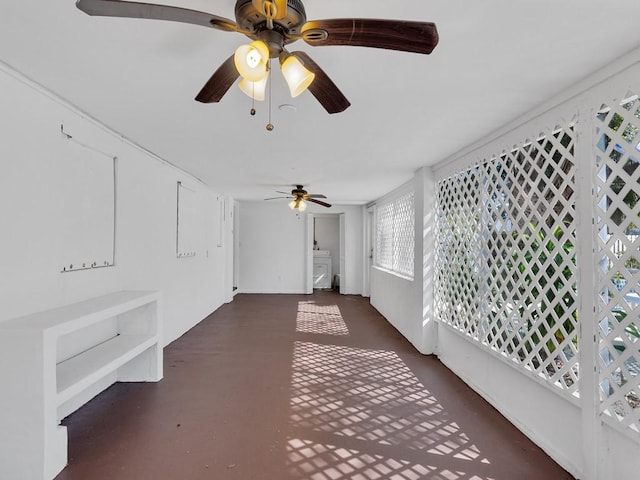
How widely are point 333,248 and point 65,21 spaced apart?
353 inches

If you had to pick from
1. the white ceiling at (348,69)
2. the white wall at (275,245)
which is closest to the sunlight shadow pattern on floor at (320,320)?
the white wall at (275,245)

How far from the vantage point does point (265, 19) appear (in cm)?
115

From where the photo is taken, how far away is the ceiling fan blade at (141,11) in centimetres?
100

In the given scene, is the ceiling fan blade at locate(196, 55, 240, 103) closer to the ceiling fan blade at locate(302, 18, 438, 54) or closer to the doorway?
the ceiling fan blade at locate(302, 18, 438, 54)

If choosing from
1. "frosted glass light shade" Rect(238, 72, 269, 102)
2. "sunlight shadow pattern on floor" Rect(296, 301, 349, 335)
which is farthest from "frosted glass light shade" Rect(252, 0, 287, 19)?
"sunlight shadow pattern on floor" Rect(296, 301, 349, 335)

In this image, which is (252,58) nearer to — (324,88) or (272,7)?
(272,7)

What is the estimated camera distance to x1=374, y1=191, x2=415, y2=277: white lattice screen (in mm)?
5148

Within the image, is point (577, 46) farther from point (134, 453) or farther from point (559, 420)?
point (134, 453)

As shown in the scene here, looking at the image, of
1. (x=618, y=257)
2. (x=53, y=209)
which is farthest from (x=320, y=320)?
(x=618, y=257)

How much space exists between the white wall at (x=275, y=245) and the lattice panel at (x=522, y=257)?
15.9ft

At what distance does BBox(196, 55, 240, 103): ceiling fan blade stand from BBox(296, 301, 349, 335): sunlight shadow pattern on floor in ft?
12.8

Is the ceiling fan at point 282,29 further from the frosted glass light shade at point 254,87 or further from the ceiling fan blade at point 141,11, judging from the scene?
the frosted glass light shade at point 254,87

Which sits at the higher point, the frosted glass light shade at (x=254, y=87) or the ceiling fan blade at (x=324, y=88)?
the ceiling fan blade at (x=324, y=88)

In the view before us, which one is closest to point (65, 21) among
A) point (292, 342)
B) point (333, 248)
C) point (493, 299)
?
point (493, 299)
